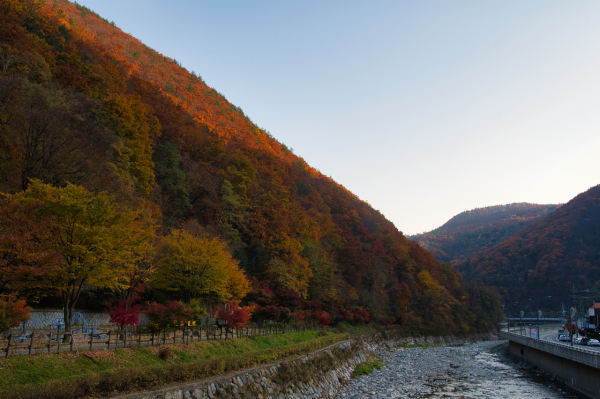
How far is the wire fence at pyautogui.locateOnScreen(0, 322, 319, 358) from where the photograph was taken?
51.6 feet

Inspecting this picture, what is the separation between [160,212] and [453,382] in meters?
35.6

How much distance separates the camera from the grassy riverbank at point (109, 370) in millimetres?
12977

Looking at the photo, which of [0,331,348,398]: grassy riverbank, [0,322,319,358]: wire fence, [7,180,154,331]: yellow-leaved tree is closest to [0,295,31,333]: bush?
[0,322,319,358]: wire fence

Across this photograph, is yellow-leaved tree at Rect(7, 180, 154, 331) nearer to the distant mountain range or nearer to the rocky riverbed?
the rocky riverbed

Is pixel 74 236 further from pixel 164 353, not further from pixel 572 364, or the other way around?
pixel 572 364

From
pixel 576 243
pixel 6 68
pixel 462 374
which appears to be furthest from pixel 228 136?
pixel 576 243

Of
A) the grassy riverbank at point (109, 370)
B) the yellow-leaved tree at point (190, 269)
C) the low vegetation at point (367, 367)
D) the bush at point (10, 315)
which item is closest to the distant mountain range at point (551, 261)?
the low vegetation at point (367, 367)

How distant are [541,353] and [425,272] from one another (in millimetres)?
52682

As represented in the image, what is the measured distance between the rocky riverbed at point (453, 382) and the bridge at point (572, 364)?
1.00 metres

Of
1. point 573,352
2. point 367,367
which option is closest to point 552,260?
point 573,352

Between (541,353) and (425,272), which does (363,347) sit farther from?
(425,272)

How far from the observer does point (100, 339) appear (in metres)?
20.2

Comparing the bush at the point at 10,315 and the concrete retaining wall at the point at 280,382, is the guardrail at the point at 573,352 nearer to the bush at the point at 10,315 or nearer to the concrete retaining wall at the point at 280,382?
the concrete retaining wall at the point at 280,382

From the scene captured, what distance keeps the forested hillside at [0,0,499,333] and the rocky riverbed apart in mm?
13074
